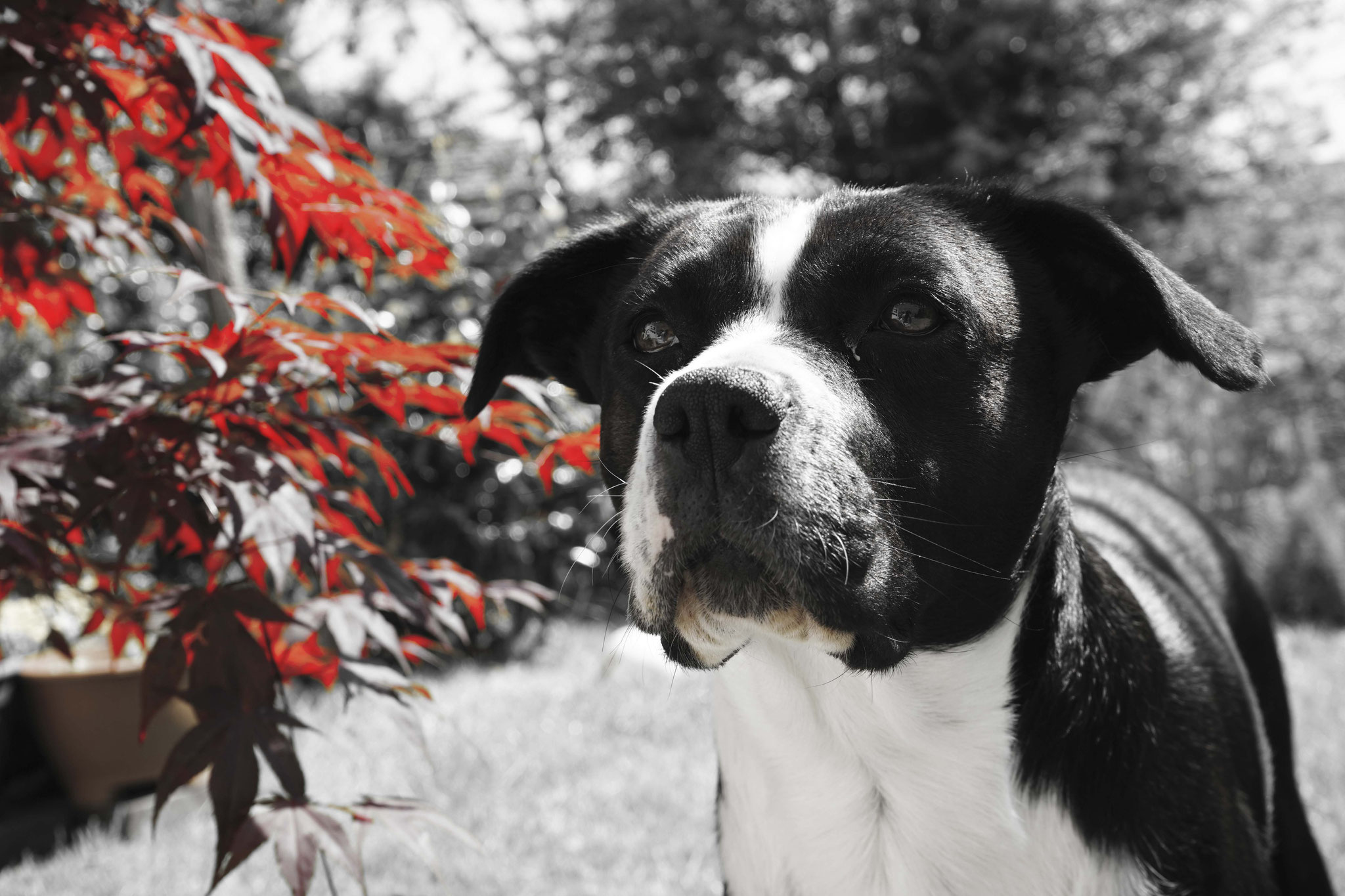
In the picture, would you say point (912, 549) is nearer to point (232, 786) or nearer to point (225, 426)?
point (232, 786)

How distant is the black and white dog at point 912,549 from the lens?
1522mm

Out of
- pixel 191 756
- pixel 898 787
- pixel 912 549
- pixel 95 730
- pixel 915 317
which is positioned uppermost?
pixel 915 317

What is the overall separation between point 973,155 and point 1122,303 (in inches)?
318

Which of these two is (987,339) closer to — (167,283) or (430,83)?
(167,283)

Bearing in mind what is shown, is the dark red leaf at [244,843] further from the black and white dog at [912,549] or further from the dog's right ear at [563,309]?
the dog's right ear at [563,309]

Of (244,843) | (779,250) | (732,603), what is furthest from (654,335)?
(244,843)

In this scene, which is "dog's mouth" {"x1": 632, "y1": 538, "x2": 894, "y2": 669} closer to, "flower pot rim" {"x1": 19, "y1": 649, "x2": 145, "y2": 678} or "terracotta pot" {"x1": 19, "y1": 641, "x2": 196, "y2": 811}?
"flower pot rim" {"x1": 19, "y1": 649, "x2": 145, "y2": 678}

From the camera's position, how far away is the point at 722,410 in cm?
144

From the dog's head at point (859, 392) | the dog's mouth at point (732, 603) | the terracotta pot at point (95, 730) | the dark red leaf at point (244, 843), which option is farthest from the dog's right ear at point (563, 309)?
the terracotta pot at point (95, 730)

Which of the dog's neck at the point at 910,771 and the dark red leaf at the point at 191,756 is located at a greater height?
the dog's neck at the point at 910,771

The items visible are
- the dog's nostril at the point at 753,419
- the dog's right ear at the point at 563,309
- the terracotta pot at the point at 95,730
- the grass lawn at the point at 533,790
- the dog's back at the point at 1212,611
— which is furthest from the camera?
the terracotta pot at the point at 95,730

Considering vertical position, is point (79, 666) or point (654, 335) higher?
point (654, 335)

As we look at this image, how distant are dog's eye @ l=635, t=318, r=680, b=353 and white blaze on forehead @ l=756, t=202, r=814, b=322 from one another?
0.70 ft

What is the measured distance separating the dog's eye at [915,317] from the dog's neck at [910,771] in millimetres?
426
